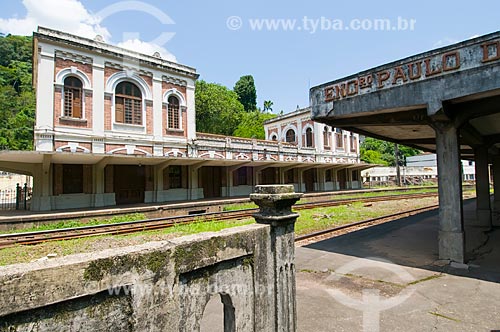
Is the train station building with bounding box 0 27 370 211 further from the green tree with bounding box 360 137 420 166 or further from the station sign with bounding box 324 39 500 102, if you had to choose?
the green tree with bounding box 360 137 420 166

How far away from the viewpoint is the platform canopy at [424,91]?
5508 millimetres

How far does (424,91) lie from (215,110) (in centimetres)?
3347

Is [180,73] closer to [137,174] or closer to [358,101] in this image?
[137,174]

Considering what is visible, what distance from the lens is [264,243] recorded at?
8.46 feet


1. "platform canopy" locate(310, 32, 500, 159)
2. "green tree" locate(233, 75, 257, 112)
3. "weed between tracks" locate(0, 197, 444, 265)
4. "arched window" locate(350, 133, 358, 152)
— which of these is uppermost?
"green tree" locate(233, 75, 257, 112)

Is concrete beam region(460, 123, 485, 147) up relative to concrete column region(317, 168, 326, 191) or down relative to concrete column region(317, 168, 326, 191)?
up

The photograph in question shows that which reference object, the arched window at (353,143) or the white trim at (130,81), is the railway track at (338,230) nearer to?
the white trim at (130,81)

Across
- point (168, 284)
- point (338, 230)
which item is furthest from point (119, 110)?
point (168, 284)

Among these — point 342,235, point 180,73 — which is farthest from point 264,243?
point 180,73

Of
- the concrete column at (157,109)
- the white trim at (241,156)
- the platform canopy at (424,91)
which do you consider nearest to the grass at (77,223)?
the concrete column at (157,109)

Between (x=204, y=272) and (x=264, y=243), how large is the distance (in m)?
0.63

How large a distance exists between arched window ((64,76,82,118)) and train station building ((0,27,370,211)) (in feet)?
0.16

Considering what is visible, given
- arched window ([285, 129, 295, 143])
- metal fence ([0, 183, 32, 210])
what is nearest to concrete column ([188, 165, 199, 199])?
metal fence ([0, 183, 32, 210])

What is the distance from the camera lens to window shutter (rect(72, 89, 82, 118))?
54.1 feet
